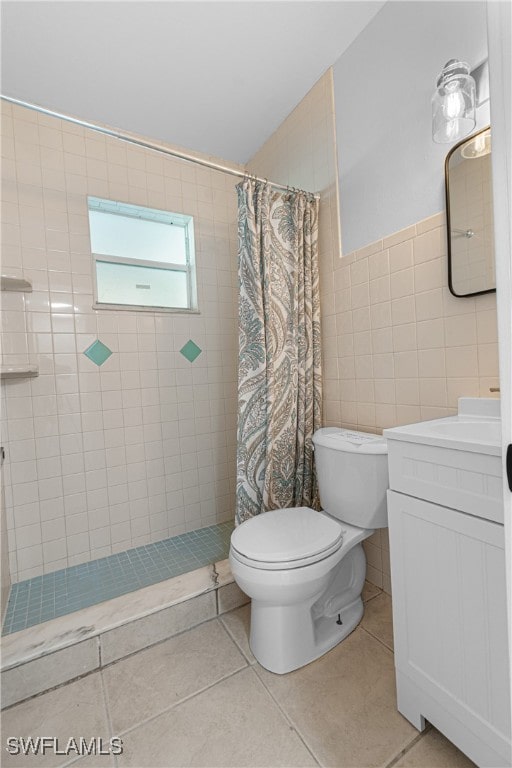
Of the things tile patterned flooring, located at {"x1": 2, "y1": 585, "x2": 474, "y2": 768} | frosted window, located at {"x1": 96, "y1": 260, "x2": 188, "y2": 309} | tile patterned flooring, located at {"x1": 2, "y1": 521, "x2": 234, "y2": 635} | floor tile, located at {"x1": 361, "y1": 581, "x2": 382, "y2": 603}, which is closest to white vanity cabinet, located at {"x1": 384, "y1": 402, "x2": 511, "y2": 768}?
tile patterned flooring, located at {"x1": 2, "y1": 585, "x2": 474, "y2": 768}

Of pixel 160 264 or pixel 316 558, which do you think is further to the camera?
pixel 160 264

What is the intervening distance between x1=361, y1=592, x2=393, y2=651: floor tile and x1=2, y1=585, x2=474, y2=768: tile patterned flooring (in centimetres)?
1

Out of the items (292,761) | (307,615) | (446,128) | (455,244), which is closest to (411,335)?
(455,244)

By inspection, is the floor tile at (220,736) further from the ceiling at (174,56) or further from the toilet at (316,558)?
the ceiling at (174,56)

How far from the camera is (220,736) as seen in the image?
101 centimetres

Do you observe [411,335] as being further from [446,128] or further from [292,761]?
[292,761]

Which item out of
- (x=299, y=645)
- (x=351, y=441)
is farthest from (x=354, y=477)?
(x=299, y=645)

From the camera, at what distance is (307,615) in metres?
1.25

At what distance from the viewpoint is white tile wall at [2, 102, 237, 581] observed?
5.76ft

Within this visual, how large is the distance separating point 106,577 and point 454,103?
235 centimetres

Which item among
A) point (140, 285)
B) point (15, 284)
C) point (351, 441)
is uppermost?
point (140, 285)

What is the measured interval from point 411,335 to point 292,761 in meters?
1.39

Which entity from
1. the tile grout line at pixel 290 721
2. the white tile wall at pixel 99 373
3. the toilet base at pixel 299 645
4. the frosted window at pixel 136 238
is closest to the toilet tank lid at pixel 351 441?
the toilet base at pixel 299 645

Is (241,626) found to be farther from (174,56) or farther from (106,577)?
(174,56)
